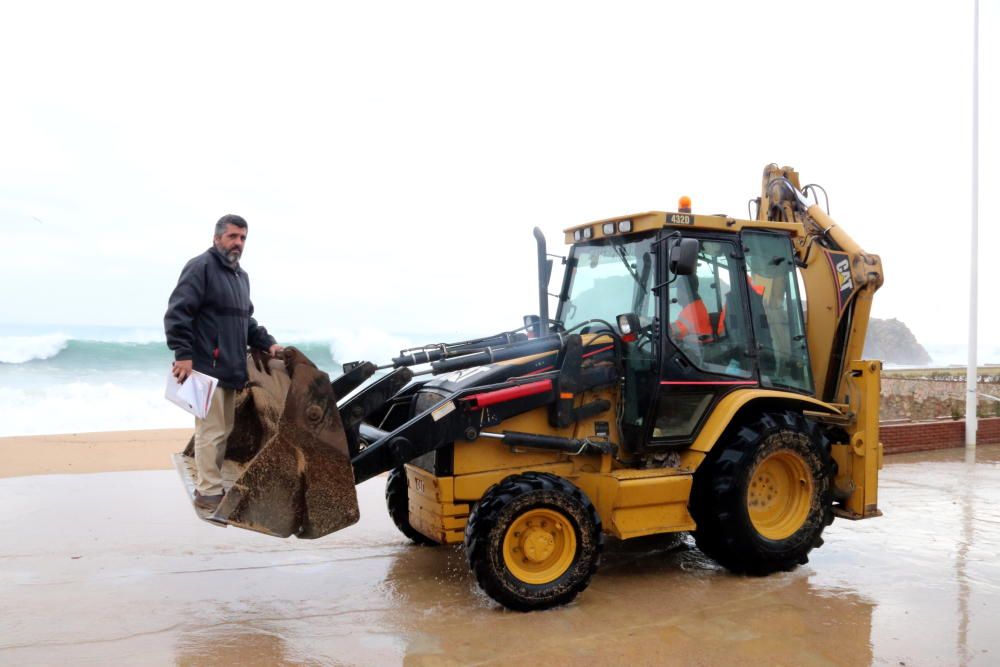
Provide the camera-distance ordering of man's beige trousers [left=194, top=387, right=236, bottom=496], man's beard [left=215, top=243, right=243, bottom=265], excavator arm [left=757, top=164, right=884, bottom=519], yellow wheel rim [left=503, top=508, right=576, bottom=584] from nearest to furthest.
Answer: man's beige trousers [left=194, top=387, right=236, bottom=496], man's beard [left=215, top=243, right=243, bottom=265], yellow wheel rim [left=503, top=508, right=576, bottom=584], excavator arm [left=757, top=164, right=884, bottom=519]

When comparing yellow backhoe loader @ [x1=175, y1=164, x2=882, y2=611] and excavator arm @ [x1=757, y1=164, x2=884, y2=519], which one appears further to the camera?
excavator arm @ [x1=757, y1=164, x2=884, y2=519]

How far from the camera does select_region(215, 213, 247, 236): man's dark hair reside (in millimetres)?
5066

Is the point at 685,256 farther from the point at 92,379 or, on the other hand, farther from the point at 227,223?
the point at 92,379

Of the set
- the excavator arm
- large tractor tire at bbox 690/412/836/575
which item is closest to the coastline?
large tractor tire at bbox 690/412/836/575

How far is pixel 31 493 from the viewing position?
870cm

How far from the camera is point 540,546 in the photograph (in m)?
5.24

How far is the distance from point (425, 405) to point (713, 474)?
2166mm

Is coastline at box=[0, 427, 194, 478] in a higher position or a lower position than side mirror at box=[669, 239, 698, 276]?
lower

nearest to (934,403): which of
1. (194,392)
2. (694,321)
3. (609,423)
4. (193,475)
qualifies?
(694,321)

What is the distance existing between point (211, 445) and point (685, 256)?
3258 mm

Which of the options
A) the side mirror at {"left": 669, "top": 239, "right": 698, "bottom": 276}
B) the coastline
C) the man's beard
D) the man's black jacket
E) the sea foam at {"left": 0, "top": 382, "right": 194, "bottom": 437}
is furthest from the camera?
the sea foam at {"left": 0, "top": 382, "right": 194, "bottom": 437}

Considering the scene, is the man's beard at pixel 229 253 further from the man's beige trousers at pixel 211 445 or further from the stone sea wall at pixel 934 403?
the stone sea wall at pixel 934 403

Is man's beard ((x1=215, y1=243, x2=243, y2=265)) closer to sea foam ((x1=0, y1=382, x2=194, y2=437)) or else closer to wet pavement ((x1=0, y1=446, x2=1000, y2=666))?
wet pavement ((x1=0, y1=446, x2=1000, y2=666))

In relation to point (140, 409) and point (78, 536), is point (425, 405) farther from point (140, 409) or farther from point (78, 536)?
point (140, 409)
